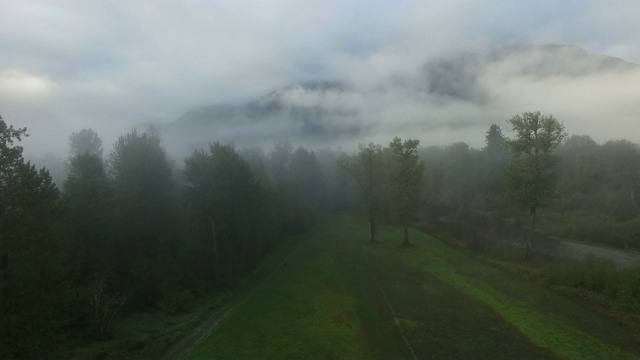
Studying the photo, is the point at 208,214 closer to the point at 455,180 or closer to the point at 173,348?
the point at 173,348

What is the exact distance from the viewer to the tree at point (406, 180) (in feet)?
161

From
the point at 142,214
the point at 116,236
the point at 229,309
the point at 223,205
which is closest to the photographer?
the point at 229,309

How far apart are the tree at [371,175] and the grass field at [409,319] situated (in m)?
12.8

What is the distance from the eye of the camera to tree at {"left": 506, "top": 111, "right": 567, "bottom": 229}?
3950cm

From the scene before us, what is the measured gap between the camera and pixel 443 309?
2770cm

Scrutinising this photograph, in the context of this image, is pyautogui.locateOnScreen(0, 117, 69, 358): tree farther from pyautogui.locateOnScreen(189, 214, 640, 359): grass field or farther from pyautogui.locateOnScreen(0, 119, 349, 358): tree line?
pyautogui.locateOnScreen(189, 214, 640, 359): grass field

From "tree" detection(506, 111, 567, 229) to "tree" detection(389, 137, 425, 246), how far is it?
10.7 metres

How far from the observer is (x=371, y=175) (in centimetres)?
5300

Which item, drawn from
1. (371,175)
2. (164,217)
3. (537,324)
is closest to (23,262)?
(164,217)

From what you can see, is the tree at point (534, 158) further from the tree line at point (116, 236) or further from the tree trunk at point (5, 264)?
the tree trunk at point (5, 264)

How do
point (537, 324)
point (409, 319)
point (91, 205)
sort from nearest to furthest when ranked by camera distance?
point (537, 324)
point (409, 319)
point (91, 205)

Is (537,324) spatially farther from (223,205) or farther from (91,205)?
(91,205)

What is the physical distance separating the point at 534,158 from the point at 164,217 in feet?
107

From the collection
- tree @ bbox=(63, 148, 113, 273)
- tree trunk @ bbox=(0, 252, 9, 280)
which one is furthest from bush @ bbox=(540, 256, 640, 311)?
tree @ bbox=(63, 148, 113, 273)
